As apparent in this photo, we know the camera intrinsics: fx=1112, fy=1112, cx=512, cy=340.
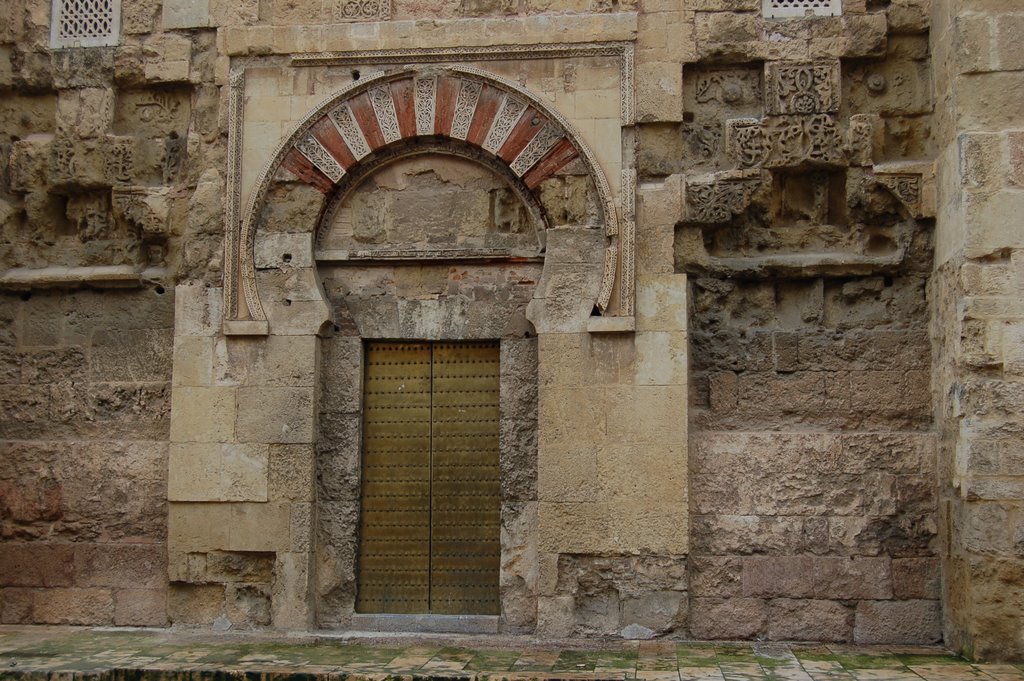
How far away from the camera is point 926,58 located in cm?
733

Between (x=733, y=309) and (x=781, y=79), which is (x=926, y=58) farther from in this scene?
(x=733, y=309)

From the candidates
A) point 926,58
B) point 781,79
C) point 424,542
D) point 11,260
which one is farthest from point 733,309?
point 11,260

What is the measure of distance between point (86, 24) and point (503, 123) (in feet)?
10.2

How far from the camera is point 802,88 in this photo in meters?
7.30

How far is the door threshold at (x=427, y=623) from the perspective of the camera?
7.21 metres

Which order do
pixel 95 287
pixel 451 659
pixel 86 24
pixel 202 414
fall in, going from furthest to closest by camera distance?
pixel 86 24 → pixel 95 287 → pixel 202 414 → pixel 451 659

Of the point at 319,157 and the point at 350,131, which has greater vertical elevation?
the point at 350,131

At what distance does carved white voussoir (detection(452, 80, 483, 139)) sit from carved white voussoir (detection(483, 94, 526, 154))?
160 millimetres

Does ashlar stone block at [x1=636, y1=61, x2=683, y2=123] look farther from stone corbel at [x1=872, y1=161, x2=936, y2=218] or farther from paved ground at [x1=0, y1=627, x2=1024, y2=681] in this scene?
paved ground at [x1=0, y1=627, x2=1024, y2=681]

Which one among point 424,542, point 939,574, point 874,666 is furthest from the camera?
point 424,542

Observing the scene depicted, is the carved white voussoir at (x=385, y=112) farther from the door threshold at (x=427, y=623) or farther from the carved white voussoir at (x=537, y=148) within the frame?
the door threshold at (x=427, y=623)

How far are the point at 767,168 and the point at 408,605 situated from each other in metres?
3.72

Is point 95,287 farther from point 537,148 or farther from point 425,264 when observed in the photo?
point 537,148

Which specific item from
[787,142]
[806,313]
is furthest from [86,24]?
[806,313]
